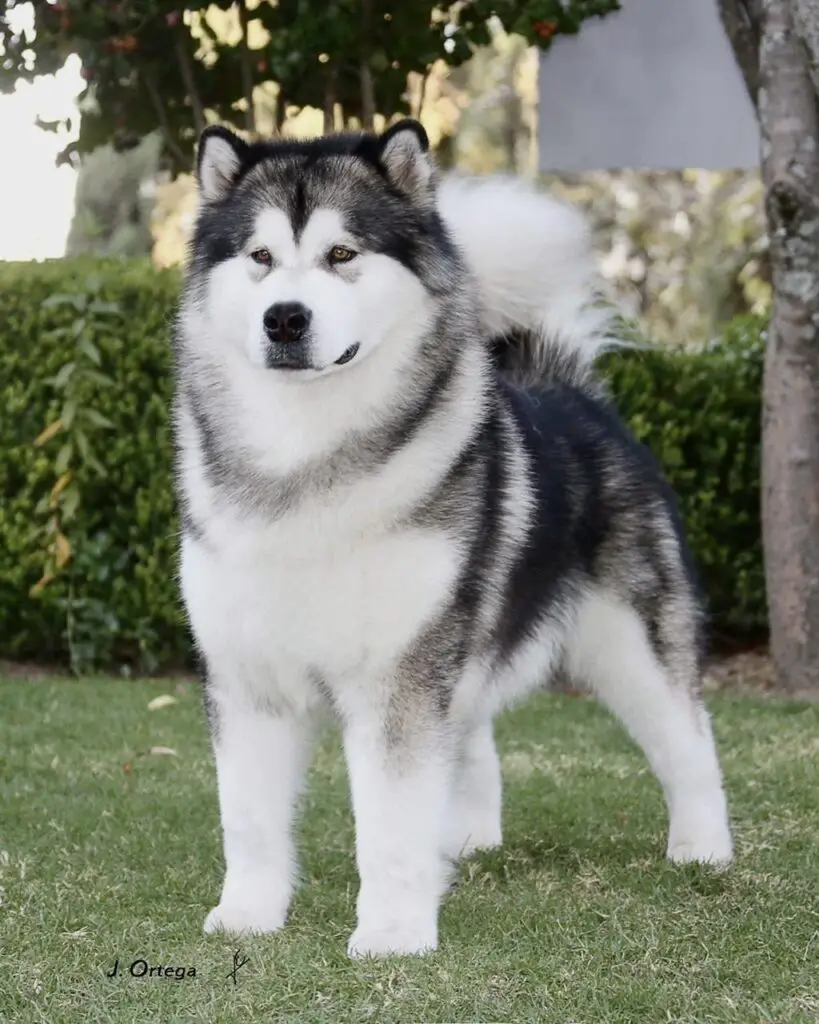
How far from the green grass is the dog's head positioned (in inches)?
49.6

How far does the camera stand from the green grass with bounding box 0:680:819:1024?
283cm

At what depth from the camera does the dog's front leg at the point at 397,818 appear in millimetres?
3084

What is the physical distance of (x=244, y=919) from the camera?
3305 mm

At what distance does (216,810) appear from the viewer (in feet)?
14.6

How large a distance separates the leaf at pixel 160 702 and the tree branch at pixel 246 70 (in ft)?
10.0

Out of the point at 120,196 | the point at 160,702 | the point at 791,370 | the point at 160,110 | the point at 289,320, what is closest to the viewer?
the point at 289,320

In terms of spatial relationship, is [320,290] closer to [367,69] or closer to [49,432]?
[49,432]

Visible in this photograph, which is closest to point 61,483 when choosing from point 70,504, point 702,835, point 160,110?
point 70,504

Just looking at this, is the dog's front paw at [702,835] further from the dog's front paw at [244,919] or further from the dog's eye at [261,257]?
the dog's eye at [261,257]

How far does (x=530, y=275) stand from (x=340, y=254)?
3.37ft

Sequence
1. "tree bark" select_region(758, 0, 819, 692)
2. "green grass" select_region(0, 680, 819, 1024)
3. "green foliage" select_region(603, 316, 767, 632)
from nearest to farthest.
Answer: "green grass" select_region(0, 680, 819, 1024) → "tree bark" select_region(758, 0, 819, 692) → "green foliage" select_region(603, 316, 767, 632)

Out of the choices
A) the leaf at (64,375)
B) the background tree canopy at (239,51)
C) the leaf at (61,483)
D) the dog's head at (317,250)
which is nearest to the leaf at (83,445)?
the leaf at (61,483)

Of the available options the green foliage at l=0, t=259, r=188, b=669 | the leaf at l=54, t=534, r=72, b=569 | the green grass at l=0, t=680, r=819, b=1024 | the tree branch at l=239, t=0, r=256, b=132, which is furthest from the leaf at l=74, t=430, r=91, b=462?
the tree branch at l=239, t=0, r=256, b=132

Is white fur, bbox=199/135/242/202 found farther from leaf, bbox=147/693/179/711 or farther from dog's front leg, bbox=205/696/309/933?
leaf, bbox=147/693/179/711
